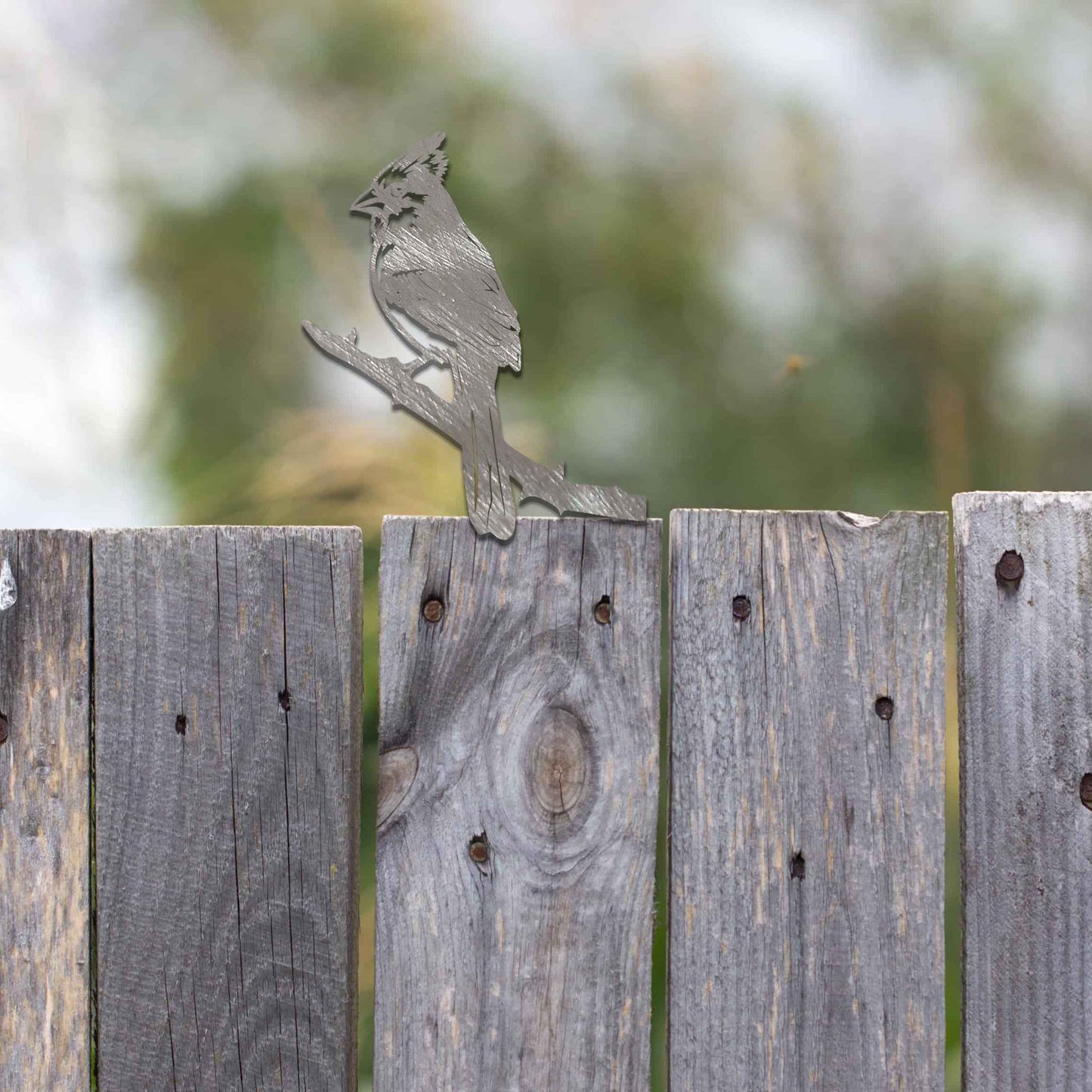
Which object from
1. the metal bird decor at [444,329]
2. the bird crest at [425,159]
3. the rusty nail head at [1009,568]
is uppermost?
the bird crest at [425,159]

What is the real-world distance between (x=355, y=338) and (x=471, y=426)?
12 cm

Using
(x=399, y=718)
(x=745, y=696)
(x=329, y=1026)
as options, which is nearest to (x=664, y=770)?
(x=745, y=696)

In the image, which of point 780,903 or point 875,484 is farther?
point 875,484

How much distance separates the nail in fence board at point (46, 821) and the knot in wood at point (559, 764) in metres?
0.36

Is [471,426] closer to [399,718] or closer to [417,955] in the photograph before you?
[399,718]

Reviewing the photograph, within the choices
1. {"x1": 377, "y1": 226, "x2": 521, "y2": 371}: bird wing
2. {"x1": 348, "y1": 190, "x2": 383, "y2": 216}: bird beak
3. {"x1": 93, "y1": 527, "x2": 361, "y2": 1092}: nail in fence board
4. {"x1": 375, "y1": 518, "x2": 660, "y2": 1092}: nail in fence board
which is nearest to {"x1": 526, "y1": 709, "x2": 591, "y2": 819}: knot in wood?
{"x1": 375, "y1": 518, "x2": 660, "y2": 1092}: nail in fence board

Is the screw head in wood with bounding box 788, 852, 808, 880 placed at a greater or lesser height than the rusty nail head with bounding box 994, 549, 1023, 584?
lesser

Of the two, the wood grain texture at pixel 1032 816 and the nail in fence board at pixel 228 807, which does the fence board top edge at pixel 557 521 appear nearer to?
the nail in fence board at pixel 228 807

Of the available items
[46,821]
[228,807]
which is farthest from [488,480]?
[46,821]

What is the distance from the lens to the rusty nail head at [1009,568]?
2.19 ft

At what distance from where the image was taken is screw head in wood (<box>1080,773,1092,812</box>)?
654 millimetres

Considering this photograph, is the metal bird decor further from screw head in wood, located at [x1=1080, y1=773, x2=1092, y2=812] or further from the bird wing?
screw head in wood, located at [x1=1080, y1=773, x2=1092, y2=812]

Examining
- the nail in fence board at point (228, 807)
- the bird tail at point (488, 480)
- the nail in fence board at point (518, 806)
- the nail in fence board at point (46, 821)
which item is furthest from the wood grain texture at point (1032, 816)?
the nail in fence board at point (46, 821)

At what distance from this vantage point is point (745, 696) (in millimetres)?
663
